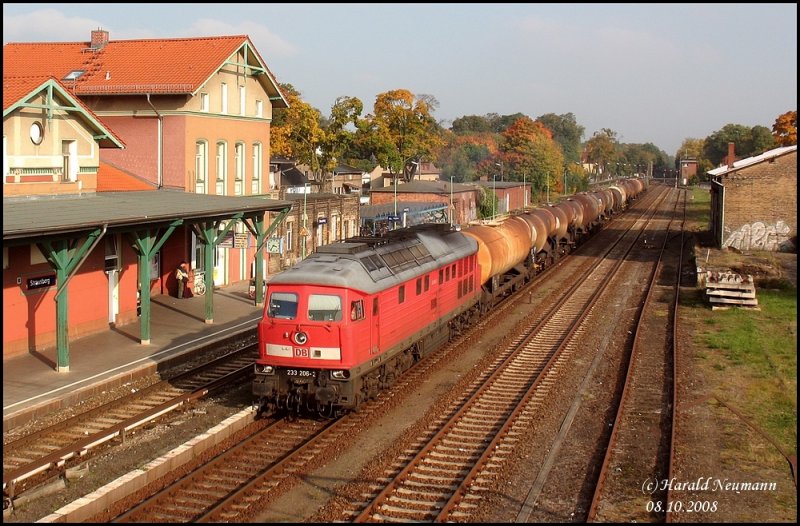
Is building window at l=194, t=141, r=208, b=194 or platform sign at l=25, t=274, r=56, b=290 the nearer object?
platform sign at l=25, t=274, r=56, b=290

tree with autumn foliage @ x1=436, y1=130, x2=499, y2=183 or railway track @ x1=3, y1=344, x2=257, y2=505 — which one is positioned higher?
tree with autumn foliage @ x1=436, y1=130, x2=499, y2=183

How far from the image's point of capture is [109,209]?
2008 cm

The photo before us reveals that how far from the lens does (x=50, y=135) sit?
67.6 ft

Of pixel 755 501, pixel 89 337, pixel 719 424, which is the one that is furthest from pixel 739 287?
pixel 89 337

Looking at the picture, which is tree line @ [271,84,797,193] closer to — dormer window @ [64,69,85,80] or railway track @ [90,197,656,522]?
dormer window @ [64,69,85,80]

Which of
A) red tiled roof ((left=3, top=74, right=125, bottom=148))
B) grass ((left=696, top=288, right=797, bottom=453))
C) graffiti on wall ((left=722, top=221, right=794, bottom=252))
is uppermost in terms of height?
red tiled roof ((left=3, top=74, right=125, bottom=148))

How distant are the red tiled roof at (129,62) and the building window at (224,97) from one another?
1.27m

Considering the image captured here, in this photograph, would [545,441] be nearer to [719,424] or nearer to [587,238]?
[719,424]

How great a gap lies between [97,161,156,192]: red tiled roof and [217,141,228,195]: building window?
131 inches

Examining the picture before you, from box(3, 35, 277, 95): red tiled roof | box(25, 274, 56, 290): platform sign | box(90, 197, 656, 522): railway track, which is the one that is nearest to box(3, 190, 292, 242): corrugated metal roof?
box(25, 274, 56, 290): platform sign

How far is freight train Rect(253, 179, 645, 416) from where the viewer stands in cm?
1462

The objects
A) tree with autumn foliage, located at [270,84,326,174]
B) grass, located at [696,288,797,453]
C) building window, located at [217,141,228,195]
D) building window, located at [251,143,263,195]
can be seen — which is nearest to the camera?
grass, located at [696,288,797,453]

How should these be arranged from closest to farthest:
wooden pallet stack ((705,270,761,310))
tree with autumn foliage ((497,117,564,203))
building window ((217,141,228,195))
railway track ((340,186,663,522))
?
railway track ((340,186,663,522)), wooden pallet stack ((705,270,761,310)), building window ((217,141,228,195)), tree with autumn foliage ((497,117,564,203))

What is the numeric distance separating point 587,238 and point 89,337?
35964mm
